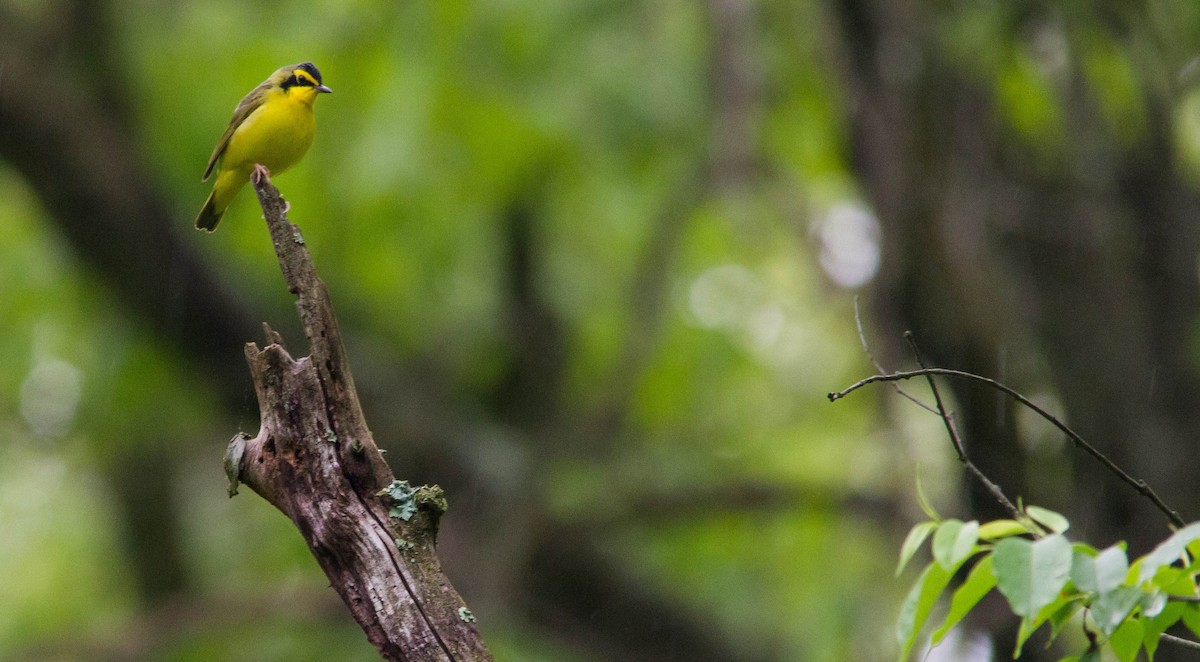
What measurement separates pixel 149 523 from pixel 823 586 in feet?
20.7

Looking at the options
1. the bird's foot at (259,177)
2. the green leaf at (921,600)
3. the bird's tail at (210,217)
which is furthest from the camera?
the bird's tail at (210,217)

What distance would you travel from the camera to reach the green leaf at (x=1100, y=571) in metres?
2.15

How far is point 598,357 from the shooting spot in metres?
9.18

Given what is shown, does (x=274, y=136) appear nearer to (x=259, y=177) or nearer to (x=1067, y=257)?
(x=259, y=177)

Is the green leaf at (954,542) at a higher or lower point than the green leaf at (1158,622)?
higher

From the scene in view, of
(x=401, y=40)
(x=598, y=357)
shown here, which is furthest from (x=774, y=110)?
(x=401, y=40)

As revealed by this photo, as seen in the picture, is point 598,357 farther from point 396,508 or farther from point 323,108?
point 396,508

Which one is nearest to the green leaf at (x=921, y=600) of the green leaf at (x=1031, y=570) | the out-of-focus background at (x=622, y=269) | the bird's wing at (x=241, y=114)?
the green leaf at (x=1031, y=570)

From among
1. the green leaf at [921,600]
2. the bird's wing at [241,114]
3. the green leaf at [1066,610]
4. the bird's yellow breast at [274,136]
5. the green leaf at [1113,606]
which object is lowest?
the green leaf at [1113,606]

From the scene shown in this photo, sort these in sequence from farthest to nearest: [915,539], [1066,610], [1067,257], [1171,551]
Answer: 1. [1067,257]
2. [915,539]
3. [1066,610]
4. [1171,551]

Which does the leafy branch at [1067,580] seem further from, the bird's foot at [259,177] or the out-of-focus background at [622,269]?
the out-of-focus background at [622,269]

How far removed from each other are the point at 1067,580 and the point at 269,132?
10.5ft

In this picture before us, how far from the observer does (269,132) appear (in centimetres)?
447

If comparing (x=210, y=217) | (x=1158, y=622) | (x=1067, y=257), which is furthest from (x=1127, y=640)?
(x=1067, y=257)
